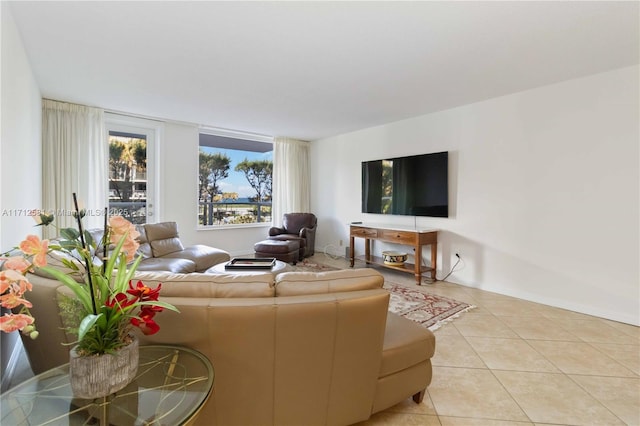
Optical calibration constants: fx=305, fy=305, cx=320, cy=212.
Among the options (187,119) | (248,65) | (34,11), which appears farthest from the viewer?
(187,119)

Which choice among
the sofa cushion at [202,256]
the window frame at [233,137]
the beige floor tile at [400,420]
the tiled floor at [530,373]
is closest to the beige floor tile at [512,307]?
the tiled floor at [530,373]

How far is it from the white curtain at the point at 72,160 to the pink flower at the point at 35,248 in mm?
3796

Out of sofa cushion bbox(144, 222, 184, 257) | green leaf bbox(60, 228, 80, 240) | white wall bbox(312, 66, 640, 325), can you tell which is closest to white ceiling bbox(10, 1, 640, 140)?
white wall bbox(312, 66, 640, 325)

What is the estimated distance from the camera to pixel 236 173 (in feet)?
19.7

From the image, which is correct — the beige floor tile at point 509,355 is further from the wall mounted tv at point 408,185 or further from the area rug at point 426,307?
the wall mounted tv at point 408,185

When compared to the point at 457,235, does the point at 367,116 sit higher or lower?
higher

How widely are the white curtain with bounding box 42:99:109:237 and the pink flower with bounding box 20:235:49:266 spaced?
3.80 meters

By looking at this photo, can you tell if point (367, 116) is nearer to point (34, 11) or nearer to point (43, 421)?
point (34, 11)

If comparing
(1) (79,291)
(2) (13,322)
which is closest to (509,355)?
(1) (79,291)

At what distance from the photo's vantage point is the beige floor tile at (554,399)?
160 cm

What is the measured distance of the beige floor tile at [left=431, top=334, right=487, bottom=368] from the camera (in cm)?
213

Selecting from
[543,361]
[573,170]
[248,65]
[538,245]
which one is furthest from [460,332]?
[248,65]

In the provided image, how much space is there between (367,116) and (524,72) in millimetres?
2025

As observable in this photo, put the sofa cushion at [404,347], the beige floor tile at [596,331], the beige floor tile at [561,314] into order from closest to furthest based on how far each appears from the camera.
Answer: the sofa cushion at [404,347], the beige floor tile at [596,331], the beige floor tile at [561,314]
